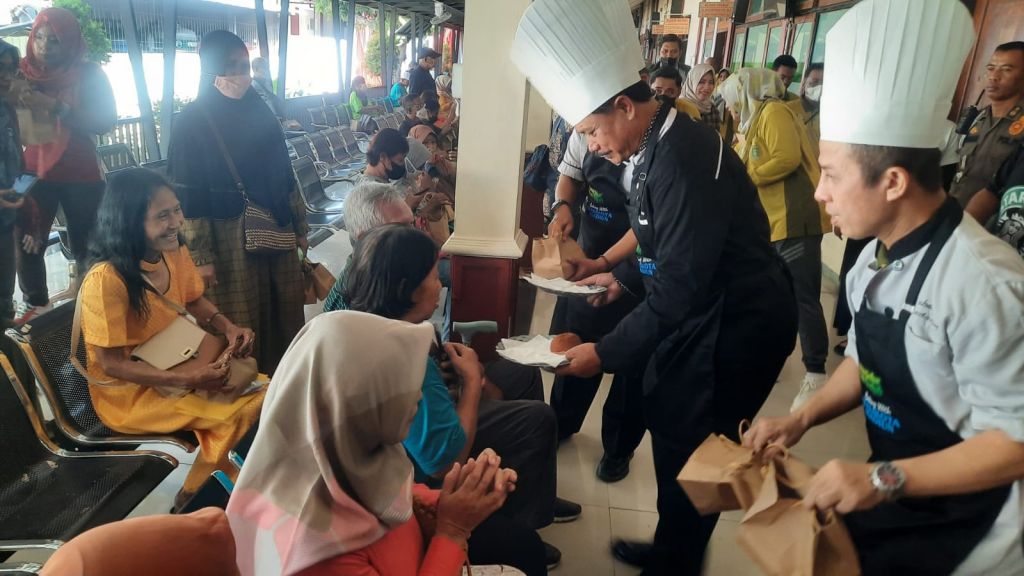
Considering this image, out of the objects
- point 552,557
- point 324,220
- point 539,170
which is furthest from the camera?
point 324,220

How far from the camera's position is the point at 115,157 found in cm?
416

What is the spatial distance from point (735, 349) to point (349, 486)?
1.04 metres

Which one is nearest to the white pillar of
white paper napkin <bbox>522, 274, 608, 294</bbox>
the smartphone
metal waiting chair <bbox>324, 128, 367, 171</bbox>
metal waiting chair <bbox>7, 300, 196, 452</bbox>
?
white paper napkin <bbox>522, 274, 608, 294</bbox>

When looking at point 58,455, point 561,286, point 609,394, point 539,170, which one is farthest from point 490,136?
point 58,455

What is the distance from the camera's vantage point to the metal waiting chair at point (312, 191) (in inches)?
192

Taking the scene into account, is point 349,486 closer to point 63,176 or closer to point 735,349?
point 735,349

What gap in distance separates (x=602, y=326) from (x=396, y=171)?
1560 mm

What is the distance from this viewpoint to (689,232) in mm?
1479

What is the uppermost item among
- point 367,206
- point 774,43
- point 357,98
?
point 774,43

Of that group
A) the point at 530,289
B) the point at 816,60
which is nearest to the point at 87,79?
the point at 530,289

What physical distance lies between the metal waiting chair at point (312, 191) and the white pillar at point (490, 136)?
90.9 inches

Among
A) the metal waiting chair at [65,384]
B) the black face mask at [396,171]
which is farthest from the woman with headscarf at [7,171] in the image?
the black face mask at [396,171]

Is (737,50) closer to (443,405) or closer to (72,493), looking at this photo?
(443,405)

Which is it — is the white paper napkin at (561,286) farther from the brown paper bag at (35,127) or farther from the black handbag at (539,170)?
the brown paper bag at (35,127)
